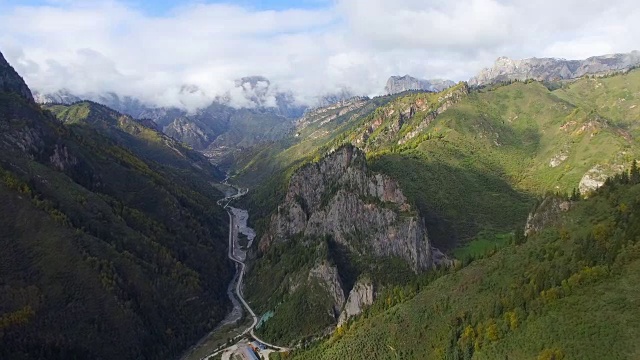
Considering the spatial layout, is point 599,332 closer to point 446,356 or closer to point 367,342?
point 446,356

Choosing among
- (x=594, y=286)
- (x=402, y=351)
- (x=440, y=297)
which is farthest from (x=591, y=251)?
(x=402, y=351)

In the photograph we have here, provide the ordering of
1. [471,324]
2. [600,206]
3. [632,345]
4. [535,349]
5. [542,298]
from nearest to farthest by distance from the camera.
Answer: [632,345] < [535,349] < [542,298] < [471,324] < [600,206]

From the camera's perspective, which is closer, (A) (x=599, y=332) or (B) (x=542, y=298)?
(A) (x=599, y=332)

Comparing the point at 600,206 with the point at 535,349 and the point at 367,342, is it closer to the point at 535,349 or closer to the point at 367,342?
the point at 535,349

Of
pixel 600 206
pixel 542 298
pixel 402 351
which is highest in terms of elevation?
pixel 600 206

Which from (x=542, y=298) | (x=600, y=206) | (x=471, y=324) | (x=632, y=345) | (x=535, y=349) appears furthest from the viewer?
(x=600, y=206)

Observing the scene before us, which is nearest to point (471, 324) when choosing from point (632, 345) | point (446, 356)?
point (446, 356)

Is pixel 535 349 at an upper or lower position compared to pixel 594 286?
lower
